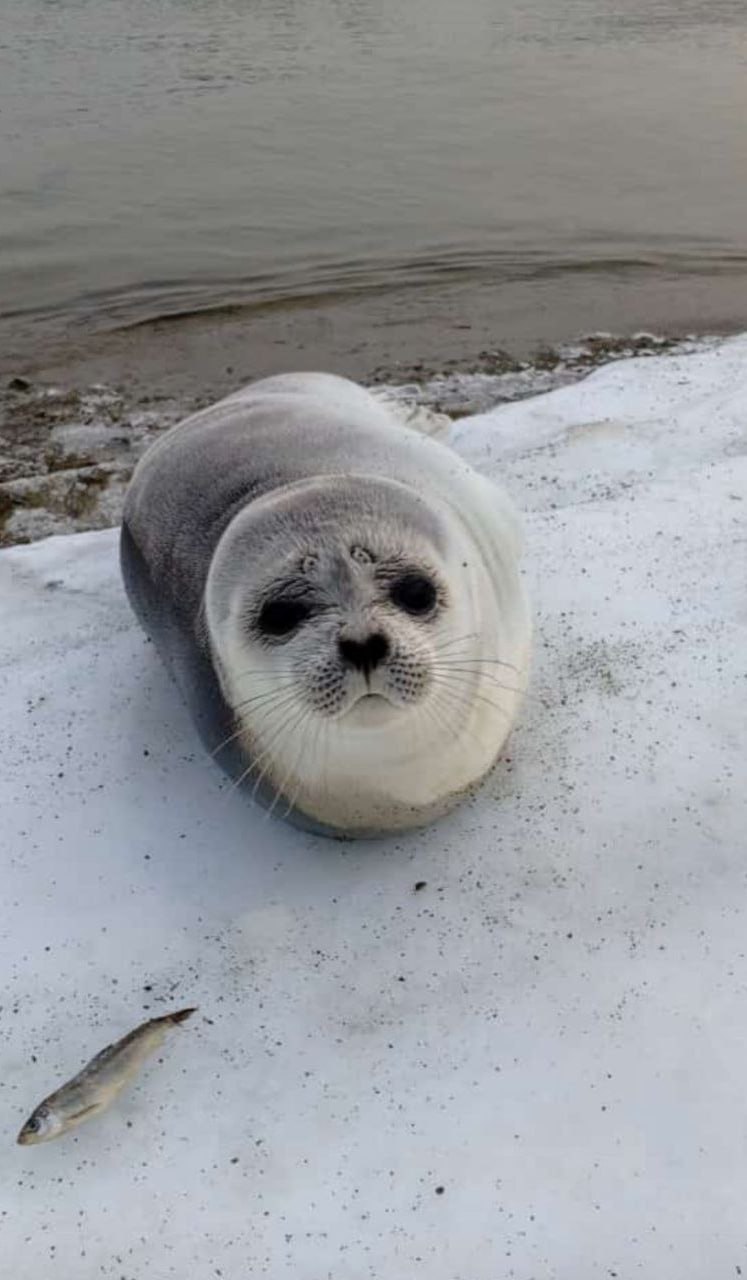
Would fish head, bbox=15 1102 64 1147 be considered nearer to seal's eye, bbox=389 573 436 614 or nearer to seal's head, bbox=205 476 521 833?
seal's head, bbox=205 476 521 833

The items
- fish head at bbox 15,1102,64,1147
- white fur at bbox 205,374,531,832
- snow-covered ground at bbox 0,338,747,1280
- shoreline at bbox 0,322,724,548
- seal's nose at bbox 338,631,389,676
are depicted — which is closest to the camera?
snow-covered ground at bbox 0,338,747,1280

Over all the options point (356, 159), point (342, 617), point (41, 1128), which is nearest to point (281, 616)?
point (342, 617)

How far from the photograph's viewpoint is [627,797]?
3.17 meters

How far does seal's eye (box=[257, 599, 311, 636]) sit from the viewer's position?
9.05 feet

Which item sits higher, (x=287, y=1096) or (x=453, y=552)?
(x=453, y=552)

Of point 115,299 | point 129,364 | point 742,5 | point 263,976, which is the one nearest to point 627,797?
point 263,976

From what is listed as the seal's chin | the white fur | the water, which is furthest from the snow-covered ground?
the water

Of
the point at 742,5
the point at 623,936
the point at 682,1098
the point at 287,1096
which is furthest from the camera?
the point at 742,5

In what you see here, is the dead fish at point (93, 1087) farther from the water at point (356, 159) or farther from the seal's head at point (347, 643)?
the water at point (356, 159)

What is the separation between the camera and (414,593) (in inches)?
110

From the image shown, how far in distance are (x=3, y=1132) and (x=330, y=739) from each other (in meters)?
1.12

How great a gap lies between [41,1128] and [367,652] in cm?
121

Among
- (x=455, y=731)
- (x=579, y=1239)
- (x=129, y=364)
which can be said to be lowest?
(x=129, y=364)

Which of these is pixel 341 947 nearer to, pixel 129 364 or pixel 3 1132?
pixel 3 1132
